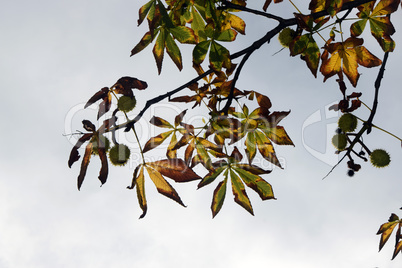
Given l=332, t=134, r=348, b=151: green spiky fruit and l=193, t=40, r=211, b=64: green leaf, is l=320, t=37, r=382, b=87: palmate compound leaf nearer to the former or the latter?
l=332, t=134, r=348, b=151: green spiky fruit

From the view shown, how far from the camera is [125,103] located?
5.05ft

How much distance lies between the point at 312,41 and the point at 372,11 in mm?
296

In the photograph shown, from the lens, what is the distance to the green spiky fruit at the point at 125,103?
154 cm

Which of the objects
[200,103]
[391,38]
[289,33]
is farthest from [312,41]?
[200,103]

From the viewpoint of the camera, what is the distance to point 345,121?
1.83 m

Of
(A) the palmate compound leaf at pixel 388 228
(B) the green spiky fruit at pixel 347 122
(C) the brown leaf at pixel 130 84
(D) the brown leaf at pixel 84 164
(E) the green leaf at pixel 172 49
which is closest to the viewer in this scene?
(D) the brown leaf at pixel 84 164

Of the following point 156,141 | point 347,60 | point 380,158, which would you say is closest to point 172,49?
point 156,141

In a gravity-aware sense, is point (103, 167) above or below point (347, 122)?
below

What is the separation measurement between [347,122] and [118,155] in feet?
3.71

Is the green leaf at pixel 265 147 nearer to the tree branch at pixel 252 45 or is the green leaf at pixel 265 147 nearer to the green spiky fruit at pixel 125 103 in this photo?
the tree branch at pixel 252 45

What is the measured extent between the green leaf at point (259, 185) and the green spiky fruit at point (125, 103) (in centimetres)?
58

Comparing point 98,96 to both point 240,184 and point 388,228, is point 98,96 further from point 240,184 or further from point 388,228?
point 388,228

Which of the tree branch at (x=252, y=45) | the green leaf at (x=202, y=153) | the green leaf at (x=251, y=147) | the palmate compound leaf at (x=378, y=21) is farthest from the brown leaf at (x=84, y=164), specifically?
the palmate compound leaf at (x=378, y=21)

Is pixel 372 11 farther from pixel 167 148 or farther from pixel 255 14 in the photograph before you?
pixel 167 148
